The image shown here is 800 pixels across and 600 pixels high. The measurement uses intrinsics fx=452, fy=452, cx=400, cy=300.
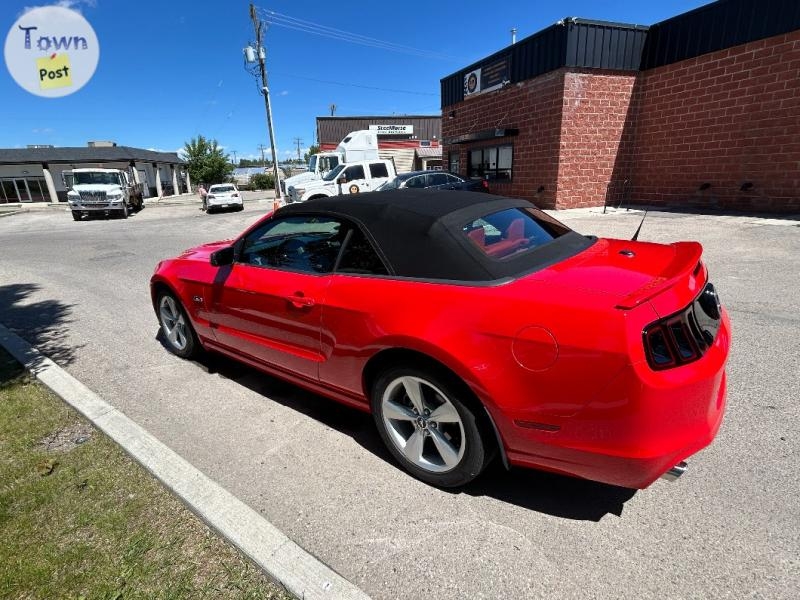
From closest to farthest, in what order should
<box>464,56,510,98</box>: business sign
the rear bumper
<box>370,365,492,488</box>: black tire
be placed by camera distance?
the rear bumper → <box>370,365,492,488</box>: black tire → <box>464,56,510,98</box>: business sign

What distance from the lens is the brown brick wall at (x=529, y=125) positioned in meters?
15.3

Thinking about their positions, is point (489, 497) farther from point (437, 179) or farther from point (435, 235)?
point (437, 179)

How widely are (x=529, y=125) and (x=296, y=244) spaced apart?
1528cm

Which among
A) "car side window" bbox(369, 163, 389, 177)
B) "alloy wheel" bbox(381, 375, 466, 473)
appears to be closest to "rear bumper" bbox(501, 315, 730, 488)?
"alloy wheel" bbox(381, 375, 466, 473)

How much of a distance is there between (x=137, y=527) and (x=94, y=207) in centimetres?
2405

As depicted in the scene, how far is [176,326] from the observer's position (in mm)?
4316

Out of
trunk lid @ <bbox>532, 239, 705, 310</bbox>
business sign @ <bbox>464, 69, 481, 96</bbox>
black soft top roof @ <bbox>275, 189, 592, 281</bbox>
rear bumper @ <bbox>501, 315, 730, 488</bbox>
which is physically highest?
business sign @ <bbox>464, 69, 481, 96</bbox>

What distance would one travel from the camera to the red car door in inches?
113

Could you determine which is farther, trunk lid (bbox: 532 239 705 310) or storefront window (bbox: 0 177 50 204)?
storefront window (bbox: 0 177 50 204)

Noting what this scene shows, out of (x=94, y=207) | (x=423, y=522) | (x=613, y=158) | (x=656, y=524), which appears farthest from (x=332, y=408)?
(x=94, y=207)

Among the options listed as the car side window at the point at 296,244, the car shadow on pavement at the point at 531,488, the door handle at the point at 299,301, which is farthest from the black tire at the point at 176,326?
the door handle at the point at 299,301

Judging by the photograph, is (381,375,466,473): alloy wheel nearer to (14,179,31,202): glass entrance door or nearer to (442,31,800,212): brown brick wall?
(442,31,800,212): brown brick wall

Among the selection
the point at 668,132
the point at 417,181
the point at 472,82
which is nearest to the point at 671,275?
the point at 417,181

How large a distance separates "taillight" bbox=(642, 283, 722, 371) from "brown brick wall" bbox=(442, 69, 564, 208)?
14448 mm
